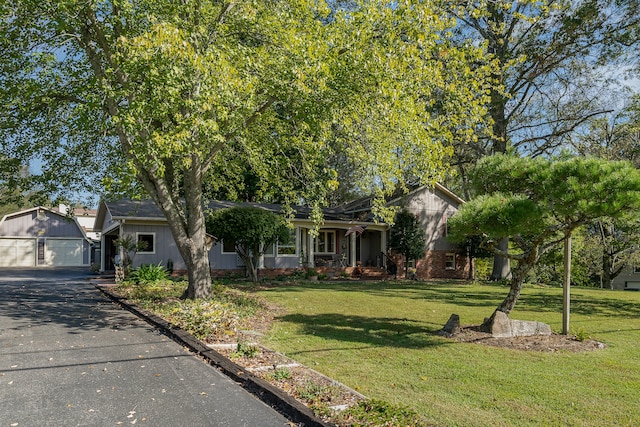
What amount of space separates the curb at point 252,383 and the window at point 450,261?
20796 millimetres

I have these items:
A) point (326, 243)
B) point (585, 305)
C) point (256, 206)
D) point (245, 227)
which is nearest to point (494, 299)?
point (585, 305)

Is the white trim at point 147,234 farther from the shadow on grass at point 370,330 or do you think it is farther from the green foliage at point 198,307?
the shadow on grass at point 370,330

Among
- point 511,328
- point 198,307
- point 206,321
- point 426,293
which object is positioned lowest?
point 426,293

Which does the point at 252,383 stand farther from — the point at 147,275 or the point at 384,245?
the point at 384,245

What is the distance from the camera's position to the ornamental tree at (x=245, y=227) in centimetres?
1741

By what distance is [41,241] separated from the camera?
34000 mm

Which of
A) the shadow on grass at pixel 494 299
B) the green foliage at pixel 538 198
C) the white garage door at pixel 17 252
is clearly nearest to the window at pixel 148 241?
the shadow on grass at pixel 494 299

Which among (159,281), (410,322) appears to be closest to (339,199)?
(159,281)

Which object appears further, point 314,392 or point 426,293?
point 426,293

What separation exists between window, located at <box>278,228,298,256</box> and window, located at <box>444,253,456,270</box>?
9287 millimetres

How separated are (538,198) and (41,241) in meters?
35.3

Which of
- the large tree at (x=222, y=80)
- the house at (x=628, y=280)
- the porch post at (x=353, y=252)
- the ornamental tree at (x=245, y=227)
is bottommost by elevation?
the house at (x=628, y=280)

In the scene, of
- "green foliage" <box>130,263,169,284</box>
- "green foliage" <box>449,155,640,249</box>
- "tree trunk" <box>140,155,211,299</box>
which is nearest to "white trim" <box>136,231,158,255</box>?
"green foliage" <box>130,263,169,284</box>

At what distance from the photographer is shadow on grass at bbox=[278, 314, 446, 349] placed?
841cm
